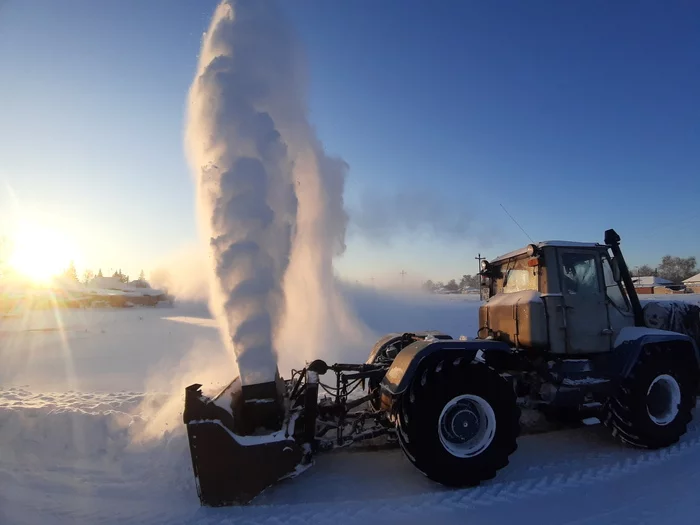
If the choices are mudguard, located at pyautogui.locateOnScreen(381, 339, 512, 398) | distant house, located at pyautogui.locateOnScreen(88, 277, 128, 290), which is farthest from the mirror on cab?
distant house, located at pyautogui.locateOnScreen(88, 277, 128, 290)

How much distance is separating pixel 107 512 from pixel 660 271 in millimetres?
113644

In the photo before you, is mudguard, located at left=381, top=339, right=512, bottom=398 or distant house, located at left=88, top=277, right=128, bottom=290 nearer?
mudguard, located at left=381, top=339, right=512, bottom=398

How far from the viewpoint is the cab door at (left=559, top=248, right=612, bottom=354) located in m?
5.58

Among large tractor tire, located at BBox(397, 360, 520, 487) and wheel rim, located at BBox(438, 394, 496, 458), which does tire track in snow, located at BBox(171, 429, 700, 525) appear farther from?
wheel rim, located at BBox(438, 394, 496, 458)

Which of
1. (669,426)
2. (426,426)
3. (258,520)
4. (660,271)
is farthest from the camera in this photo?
(660,271)

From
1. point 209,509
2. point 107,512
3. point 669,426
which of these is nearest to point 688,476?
point 669,426

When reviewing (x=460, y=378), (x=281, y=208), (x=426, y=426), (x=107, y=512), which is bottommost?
(x=107, y=512)

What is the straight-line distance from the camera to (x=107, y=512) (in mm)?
4281

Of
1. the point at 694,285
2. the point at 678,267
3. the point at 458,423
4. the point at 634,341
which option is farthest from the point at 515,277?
the point at 678,267

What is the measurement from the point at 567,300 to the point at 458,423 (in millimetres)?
2255

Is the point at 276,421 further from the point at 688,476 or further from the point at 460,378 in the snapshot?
the point at 688,476

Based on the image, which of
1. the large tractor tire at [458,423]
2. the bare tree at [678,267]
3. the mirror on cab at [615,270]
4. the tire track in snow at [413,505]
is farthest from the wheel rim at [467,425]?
the bare tree at [678,267]

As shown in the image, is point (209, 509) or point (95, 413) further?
point (95, 413)

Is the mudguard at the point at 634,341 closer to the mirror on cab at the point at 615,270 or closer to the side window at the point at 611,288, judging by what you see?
the side window at the point at 611,288
